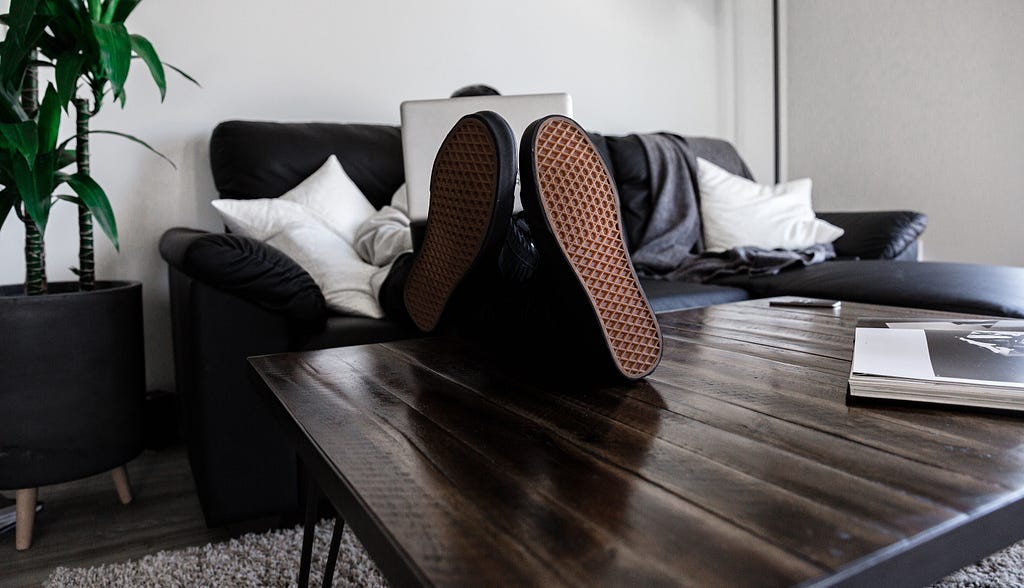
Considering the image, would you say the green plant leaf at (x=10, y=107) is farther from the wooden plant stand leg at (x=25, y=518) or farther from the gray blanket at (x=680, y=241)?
the gray blanket at (x=680, y=241)

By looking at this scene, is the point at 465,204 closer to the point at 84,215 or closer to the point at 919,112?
the point at 84,215

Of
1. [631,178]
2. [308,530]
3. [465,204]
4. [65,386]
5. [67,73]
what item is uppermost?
[67,73]

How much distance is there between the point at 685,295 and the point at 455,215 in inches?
40.7

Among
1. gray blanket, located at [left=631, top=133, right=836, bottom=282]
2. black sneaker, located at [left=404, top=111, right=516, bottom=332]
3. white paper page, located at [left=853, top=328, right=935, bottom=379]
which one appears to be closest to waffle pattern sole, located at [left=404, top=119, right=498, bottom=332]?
black sneaker, located at [left=404, top=111, right=516, bottom=332]

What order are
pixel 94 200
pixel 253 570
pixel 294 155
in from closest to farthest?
pixel 253 570 → pixel 94 200 → pixel 294 155

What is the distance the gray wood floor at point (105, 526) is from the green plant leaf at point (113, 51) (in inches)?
33.2

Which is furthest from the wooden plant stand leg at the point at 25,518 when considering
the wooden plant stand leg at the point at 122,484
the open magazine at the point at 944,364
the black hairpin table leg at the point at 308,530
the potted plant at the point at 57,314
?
the open magazine at the point at 944,364

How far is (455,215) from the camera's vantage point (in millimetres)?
842

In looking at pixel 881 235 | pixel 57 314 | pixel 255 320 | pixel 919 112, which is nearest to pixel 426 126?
pixel 255 320

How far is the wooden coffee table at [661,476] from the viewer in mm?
354

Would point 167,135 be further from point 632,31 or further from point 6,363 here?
point 632,31

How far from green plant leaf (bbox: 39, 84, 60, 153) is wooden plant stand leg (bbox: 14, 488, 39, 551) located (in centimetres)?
65

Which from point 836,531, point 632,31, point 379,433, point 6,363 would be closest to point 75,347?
point 6,363

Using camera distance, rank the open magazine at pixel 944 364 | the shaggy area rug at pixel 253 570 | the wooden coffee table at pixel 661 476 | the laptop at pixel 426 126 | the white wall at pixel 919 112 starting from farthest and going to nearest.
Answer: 1. the white wall at pixel 919 112
2. the laptop at pixel 426 126
3. the shaggy area rug at pixel 253 570
4. the open magazine at pixel 944 364
5. the wooden coffee table at pixel 661 476
